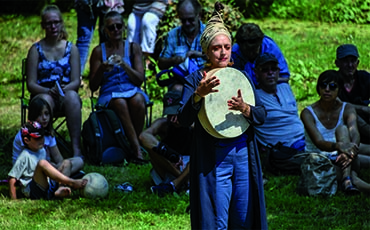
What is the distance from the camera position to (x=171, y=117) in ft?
22.5

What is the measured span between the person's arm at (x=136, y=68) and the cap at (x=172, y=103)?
1288mm

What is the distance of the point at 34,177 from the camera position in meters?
6.72

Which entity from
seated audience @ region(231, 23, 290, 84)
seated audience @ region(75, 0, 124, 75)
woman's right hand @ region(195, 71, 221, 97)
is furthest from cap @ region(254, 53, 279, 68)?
woman's right hand @ region(195, 71, 221, 97)

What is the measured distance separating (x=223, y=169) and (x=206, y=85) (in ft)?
1.82

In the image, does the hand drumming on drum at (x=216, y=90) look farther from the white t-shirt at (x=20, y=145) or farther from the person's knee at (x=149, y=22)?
the person's knee at (x=149, y=22)

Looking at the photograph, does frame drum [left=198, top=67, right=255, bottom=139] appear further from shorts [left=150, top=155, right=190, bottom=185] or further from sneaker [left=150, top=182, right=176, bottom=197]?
shorts [left=150, top=155, right=190, bottom=185]

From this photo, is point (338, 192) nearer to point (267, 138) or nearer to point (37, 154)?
point (267, 138)

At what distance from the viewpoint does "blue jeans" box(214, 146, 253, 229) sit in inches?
184

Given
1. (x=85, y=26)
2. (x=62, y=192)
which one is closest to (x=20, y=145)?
(x=62, y=192)

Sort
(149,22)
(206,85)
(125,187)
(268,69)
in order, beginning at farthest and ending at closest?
(149,22), (268,69), (125,187), (206,85)

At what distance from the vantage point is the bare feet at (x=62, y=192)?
677 centimetres

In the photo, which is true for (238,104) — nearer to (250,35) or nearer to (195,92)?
(195,92)

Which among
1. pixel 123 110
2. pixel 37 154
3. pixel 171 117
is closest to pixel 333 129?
pixel 171 117

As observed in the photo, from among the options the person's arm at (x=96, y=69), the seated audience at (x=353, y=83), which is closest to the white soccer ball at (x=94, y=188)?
the person's arm at (x=96, y=69)
